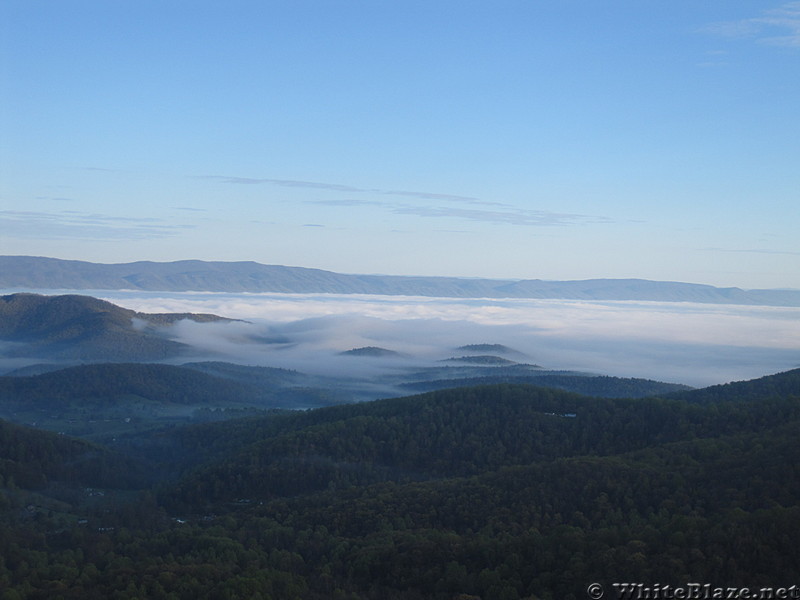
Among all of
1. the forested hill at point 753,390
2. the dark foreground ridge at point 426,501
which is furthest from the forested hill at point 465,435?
the forested hill at point 753,390

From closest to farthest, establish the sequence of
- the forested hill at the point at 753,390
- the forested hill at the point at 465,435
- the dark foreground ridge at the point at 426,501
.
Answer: the dark foreground ridge at the point at 426,501 < the forested hill at the point at 465,435 < the forested hill at the point at 753,390

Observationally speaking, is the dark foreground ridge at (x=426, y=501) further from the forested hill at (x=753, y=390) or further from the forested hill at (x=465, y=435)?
the forested hill at (x=753, y=390)

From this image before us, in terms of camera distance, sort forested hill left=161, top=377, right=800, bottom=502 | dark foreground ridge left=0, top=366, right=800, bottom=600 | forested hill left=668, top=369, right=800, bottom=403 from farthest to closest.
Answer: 1. forested hill left=668, top=369, right=800, bottom=403
2. forested hill left=161, top=377, right=800, bottom=502
3. dark foreground ridge left=0, top=366, right=800, bottom=600

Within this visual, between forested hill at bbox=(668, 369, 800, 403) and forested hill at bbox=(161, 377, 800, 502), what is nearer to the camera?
forested hill at bbox=(161, 377, 800, 502)

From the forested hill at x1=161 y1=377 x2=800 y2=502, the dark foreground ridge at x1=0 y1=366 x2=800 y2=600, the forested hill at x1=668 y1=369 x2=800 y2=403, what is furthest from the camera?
the forested hill at x1=668 y1=369 x2=800 y2=403

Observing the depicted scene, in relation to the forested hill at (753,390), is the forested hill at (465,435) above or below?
below

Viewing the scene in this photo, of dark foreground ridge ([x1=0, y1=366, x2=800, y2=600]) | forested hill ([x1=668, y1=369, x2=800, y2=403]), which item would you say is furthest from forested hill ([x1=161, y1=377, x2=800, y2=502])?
forested hill ([x1=668, y1=369, x2=800, y2=403])

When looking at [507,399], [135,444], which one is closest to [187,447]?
[135,444]

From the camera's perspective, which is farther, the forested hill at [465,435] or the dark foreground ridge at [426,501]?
the forested hill at [465,435]

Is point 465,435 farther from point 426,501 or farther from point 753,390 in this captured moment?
point 753,390

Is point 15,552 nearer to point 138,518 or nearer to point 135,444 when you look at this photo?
point 138,518

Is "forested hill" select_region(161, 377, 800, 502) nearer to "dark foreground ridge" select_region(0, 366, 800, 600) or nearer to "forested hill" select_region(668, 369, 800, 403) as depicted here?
"dark foreground ridge" select_region(0, 366, 800, 600)
